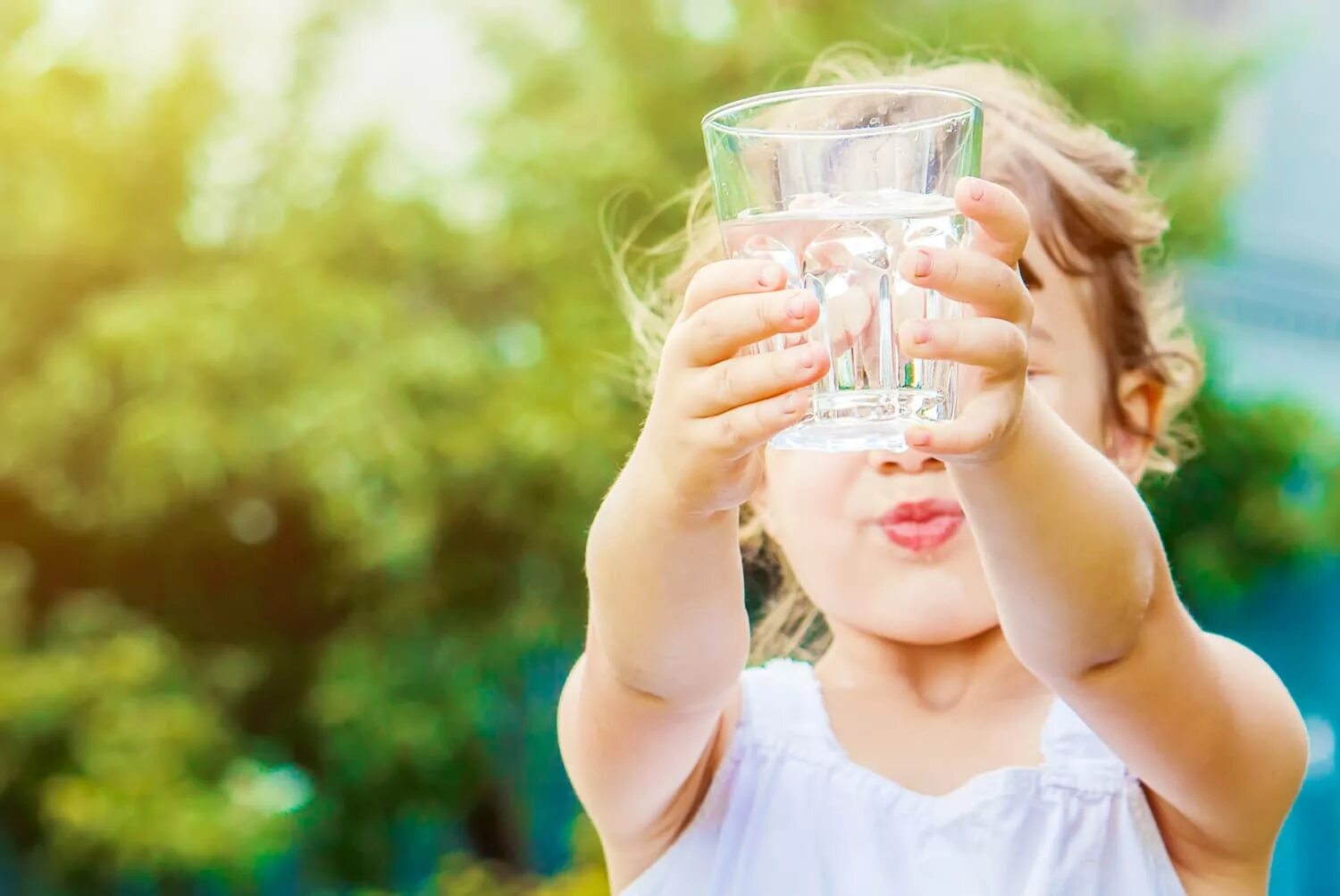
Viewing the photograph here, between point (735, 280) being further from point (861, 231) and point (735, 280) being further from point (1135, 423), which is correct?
point (1135, 423)

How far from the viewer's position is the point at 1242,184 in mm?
4512

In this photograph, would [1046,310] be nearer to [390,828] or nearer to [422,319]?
[422,319]

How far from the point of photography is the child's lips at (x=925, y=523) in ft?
3.69

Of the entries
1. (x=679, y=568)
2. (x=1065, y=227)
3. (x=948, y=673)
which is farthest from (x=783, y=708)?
(x=1065, y=227)

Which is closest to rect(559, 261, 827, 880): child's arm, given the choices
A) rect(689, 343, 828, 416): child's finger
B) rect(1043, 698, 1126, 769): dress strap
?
rect(689, 343, 828, 416): child's finger

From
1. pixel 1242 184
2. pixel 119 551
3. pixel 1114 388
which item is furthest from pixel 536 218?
pixel 1114 388

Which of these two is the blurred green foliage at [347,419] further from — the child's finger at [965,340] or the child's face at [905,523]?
the child's finger at [965,340]

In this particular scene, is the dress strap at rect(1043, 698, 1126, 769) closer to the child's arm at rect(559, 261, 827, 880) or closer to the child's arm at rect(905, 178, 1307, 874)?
the child's arm at rect(905, 178, 1307, 874)

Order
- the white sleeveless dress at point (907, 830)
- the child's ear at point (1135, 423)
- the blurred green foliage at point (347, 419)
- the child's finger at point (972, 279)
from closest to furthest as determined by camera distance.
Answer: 1. the child's finger at point (972, 279)
2. the white sleeveless dress at point (907, 830)
3. the child's ear at point (1135, 423)
4. the blurred green foliage at point (347, 419)

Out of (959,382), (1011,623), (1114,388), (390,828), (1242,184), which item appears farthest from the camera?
(390,828)

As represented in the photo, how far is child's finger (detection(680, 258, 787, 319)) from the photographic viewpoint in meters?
0.77

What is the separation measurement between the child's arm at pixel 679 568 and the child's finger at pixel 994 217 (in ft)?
0.32

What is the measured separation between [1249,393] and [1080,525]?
160 inches

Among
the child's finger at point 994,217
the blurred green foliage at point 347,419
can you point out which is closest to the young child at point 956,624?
the child's finger at point 994,217
